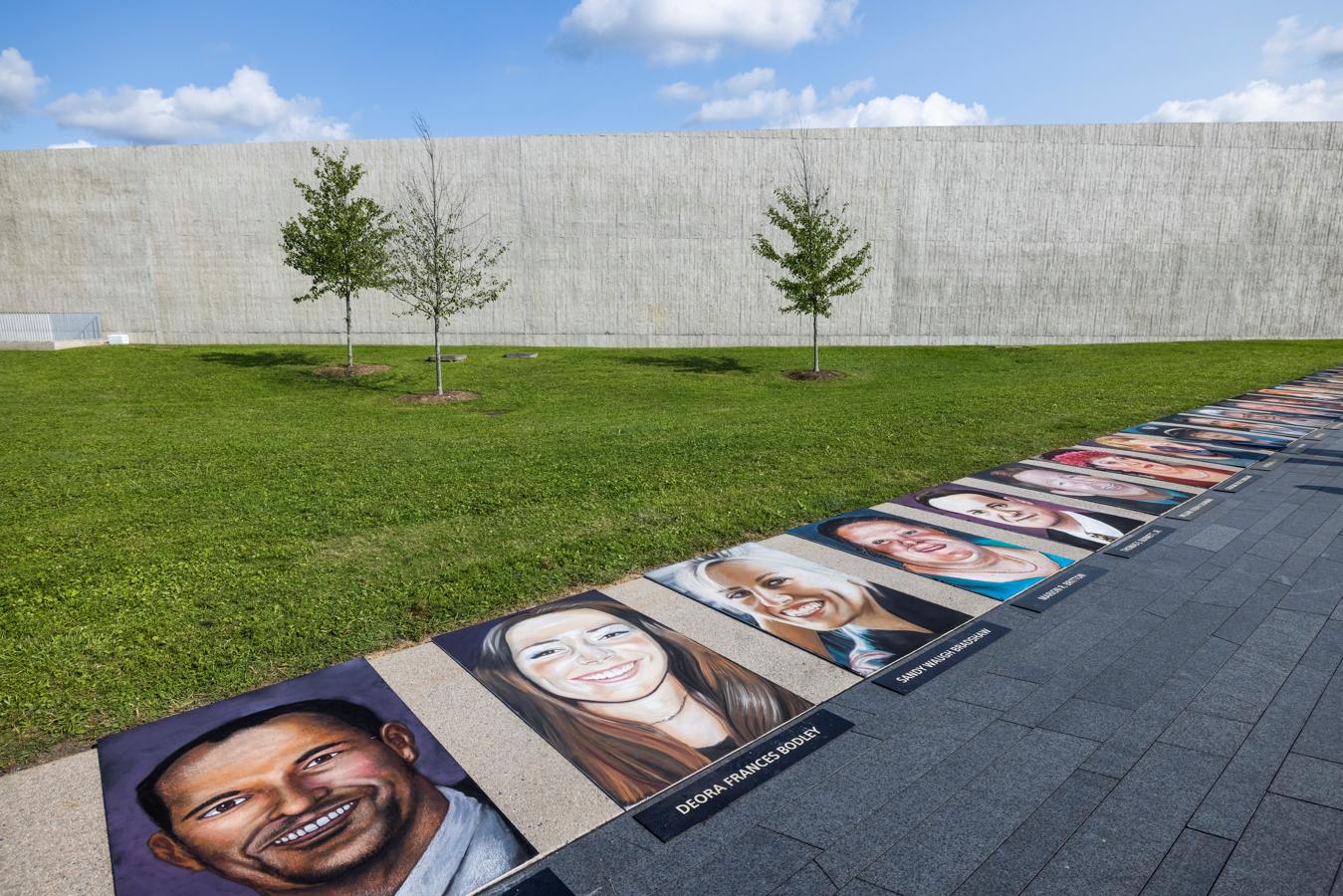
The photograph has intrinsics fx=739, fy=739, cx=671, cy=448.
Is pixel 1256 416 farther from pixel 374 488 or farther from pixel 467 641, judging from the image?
pixel 374 488

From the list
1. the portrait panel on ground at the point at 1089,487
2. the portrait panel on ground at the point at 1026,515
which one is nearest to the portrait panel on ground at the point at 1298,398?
the portrait panel on ground at the point at 1089,487

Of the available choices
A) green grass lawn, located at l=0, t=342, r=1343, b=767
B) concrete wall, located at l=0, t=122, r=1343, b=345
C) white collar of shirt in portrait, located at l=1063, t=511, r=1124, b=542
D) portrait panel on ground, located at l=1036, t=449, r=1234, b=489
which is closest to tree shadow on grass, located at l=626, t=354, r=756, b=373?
green grass lawn, located at l=0, t=342, r=1343, b=767

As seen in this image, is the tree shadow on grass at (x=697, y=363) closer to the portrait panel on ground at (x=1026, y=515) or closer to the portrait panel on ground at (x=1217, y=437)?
the portrait panel on ground at (x=1217, y=437)

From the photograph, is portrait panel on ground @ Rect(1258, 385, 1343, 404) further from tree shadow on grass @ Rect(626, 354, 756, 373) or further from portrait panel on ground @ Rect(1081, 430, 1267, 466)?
tree shadow on grass @ Rect(626, 354, 756, 373)

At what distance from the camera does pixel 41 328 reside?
2659 cm

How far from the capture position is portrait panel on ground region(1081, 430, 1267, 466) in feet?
34.8

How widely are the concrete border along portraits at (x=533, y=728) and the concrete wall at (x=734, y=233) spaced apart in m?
22.3

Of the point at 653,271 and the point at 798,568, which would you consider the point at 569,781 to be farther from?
the point at 653,271

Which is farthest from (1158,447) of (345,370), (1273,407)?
(345,370)

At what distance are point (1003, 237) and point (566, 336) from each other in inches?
A: 674

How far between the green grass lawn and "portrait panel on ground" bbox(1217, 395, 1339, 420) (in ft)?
3.03

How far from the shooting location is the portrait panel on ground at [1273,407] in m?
14.2

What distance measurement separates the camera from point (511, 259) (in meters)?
28.0

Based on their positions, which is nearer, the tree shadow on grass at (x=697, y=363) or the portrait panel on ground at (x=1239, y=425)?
the portrait panel on ground at (x=1239, y=425)
